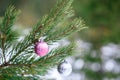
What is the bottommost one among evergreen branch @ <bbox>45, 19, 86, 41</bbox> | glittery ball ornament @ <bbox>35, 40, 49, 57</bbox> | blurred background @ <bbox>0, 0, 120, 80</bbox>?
glittery ball ornament @ <bbox>35, 40, 49, 57</bbox>

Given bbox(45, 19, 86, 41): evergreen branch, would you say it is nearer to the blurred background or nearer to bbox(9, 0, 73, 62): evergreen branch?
bbox(9, 0, 73, 62): evergreen branch

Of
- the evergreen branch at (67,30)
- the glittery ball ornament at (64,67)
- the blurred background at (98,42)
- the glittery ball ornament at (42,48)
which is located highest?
the blurred background at (98,42)

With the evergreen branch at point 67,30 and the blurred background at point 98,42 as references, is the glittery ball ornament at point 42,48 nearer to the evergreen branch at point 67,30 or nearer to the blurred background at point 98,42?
the evergreen branch at point 67,30

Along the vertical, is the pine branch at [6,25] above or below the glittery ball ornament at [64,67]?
above

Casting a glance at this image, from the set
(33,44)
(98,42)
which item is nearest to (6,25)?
(33,44)

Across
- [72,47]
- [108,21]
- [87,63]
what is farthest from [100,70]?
[72,47]

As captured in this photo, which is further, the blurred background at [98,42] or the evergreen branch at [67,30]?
the blurred background at [98,42]

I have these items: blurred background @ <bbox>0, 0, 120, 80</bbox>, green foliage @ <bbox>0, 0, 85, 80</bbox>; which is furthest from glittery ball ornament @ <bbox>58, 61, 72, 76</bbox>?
blurred background @ <bbox>0, 0, 120, 80</bbox>

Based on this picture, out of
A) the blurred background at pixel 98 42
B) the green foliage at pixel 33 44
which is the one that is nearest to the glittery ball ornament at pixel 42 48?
the green foliage at pixel 33 44
